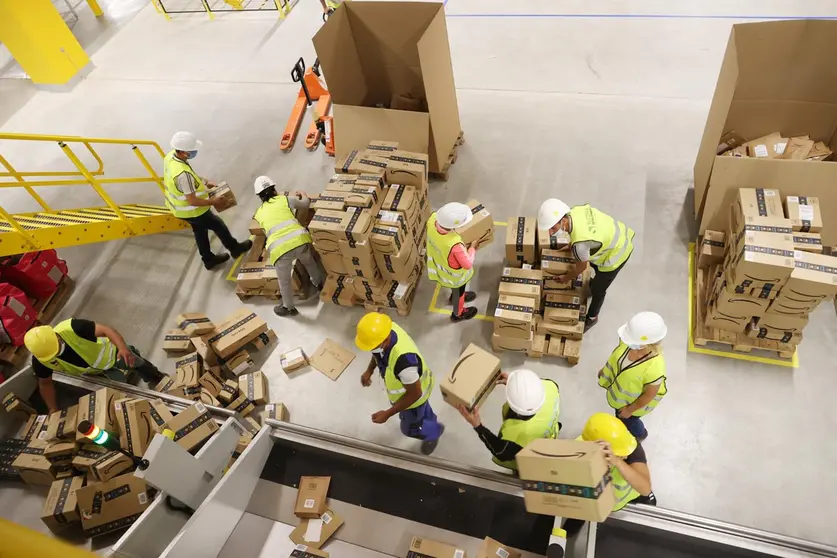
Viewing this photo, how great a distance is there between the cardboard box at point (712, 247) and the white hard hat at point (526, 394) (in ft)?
10.6

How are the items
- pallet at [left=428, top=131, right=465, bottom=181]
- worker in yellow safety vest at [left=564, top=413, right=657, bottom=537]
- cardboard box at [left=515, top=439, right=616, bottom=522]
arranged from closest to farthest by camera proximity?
cardboard box at [left=515, top=439, right=616, bottom=522] < worker in yellow safety vest at [left=564, top=413, right=657, bottom=537] < pallet at [left=428, top=131, right=465, bottom=181]

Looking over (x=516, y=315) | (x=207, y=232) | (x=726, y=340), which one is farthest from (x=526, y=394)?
(x=207, y=232)

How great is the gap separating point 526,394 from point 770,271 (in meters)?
2.75

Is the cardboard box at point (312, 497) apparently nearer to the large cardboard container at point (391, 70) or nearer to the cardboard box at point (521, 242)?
the cardboard box at point (521, 242)

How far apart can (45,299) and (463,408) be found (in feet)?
20.3

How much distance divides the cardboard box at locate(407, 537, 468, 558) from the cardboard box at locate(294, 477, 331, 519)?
789mm

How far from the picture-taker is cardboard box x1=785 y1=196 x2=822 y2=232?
4727mm

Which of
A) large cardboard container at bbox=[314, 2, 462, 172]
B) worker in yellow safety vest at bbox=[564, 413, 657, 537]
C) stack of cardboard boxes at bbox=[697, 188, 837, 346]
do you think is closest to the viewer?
worker in yellow safety vest at bbox=[564, 413, 657, 537]

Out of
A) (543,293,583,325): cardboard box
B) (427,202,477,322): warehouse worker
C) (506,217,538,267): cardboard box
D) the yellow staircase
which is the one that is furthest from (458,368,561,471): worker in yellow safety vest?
the yellow staircase

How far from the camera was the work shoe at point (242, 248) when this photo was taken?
6914 mm

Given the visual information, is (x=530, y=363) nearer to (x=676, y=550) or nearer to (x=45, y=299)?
(x=676, y=550)

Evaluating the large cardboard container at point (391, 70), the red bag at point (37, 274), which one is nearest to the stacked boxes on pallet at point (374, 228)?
the large cardboard container at point (391, 70)

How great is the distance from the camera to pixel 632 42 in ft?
29.1

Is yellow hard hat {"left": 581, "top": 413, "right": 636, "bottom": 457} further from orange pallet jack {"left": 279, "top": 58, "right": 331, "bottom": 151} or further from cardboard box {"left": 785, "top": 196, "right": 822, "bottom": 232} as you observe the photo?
orange pallet jack {"left": 279, "top": 58, "right": 331, "bottom": 151}
